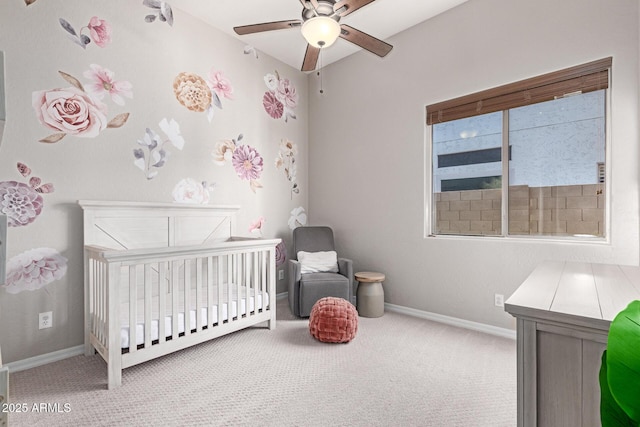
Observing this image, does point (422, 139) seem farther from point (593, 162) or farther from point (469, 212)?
point (593, 162)

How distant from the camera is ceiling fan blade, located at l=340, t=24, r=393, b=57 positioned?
78.0 inches

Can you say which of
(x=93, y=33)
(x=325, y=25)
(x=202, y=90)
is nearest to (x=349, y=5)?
(x=325, y=25)

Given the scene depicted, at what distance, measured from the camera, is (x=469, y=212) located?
276 centimetres

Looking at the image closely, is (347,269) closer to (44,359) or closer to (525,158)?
(525,158)

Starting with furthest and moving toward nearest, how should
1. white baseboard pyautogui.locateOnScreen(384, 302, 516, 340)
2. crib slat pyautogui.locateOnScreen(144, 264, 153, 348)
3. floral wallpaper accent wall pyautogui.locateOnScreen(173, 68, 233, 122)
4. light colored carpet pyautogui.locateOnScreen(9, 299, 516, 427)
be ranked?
floral wallpaper accent wall pyautogui.locateOnScreen(173, 68, 233, 122) → white baseboard pyautogui.locateOnScreen(384, 302, 516, 340) → crib slat pyautogui.locateOnScreen(144, 264, 153, 348) → light colored carpet pyautogui.locateOnScreen(9, 299, 516, 427)

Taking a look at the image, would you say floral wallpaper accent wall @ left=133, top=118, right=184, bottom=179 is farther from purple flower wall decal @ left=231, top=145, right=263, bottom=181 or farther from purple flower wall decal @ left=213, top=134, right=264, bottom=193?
purple flower wall decal @ left=231, top=145, right=263, bottom=181

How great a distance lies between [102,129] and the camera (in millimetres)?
2295

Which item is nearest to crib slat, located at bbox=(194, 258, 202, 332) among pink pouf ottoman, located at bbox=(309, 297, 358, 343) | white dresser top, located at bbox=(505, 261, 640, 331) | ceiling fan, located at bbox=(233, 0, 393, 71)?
pink pouf ottoman, located at bbox=(309, 297, 358, 343)

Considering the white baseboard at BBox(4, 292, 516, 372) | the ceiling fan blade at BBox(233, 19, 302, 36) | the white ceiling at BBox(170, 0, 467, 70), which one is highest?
the white ceiling at BBox(170, 0, 467, 70)

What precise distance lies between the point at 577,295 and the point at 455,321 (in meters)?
1.86

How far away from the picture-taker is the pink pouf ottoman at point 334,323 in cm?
230

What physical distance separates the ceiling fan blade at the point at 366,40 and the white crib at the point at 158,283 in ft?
5.43

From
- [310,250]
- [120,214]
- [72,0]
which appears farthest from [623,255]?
[72,0]

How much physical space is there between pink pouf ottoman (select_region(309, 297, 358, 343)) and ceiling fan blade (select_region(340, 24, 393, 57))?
1.88 m
